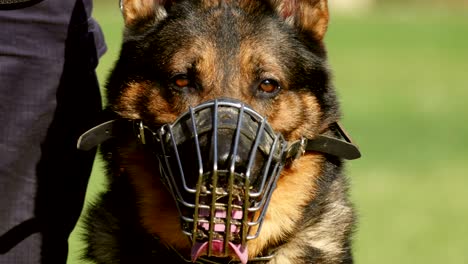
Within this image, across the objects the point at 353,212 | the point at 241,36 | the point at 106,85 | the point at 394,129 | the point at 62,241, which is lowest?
the point at 394,129

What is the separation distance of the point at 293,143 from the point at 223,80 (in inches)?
13.2

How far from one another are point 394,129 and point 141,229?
28.5 feet

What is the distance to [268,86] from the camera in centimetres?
346

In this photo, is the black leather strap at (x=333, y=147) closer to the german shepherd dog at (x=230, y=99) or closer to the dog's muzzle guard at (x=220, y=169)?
the german shepherd dog at (x=230, y=99)

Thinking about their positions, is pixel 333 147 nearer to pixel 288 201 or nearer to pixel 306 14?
pixel 288 201

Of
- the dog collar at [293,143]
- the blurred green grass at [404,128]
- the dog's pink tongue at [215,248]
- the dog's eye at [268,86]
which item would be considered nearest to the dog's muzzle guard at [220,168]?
the dog's pink tongue at [215,248]

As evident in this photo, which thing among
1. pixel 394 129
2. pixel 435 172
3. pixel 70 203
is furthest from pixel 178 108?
pixel 394 129

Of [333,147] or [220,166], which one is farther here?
[333,147]

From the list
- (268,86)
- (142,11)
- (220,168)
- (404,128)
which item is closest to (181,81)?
(268,86)

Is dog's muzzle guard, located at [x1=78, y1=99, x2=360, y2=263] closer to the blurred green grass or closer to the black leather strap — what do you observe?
the black leather strap

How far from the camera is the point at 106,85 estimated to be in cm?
366

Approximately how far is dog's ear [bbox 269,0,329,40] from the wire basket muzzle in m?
0.71

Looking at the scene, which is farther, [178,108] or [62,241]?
[62,241]

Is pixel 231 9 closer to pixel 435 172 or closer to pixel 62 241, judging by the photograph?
pixel 62 241
